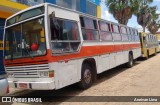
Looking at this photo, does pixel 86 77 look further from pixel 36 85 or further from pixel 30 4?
pixel 30 4

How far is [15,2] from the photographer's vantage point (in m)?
14.0

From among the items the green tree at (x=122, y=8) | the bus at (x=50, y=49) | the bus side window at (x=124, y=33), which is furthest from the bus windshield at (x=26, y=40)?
the green tree at (x=122, y=8)

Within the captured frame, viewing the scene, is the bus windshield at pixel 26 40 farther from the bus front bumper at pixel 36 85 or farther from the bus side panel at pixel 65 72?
the bus front bumper at pixel 36 85

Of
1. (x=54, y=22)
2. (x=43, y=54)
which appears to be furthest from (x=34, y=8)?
(x=43, y=54)

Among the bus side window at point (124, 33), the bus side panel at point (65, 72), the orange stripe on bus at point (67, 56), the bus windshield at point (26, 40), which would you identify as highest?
the bus side window at point (124, 33)

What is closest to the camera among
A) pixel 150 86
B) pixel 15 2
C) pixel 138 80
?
pixel 150 86

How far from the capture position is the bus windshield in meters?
6.99

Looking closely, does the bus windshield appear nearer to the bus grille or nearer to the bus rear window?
the bus rear window

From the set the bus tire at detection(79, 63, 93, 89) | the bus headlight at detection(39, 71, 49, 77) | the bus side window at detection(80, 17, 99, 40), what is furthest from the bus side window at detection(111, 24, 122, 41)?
the bus headlight at detection(39, 71, 49, 77)

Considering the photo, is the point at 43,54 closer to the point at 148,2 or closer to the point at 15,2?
the point at 15,2

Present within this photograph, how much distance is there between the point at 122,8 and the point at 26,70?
944 inches

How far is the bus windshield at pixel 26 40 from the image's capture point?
6.99 m

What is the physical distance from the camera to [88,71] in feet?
29.1

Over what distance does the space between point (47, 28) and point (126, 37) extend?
845cm
